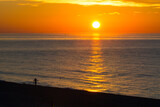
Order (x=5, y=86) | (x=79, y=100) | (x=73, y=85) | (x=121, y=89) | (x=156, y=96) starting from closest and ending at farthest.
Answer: (x=79, y=100) → (x=5, y=86) → (x=156, y=96) → (x=121, y=89) → (x=73, y=85)

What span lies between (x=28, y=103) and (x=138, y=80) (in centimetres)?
2123

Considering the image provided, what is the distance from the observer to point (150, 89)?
28.9 metres

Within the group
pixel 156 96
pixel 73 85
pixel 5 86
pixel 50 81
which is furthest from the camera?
pixel 50 81

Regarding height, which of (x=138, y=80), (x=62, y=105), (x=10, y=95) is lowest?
(x=62, y=105)

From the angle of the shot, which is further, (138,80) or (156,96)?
(138,80)

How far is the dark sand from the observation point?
15844 mm

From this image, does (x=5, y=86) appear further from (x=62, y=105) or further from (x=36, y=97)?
(x=62, y=105)

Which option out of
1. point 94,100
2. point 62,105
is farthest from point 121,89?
point 62,105

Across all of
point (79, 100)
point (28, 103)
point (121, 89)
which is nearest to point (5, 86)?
point (28, 103)

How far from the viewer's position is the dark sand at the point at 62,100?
52.0ft

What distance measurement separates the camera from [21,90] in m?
19.9

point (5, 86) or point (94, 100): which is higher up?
point (5, 86)

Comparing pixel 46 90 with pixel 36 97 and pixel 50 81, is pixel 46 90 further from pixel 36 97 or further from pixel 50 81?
pixel 50 81

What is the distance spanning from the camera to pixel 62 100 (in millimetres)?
16750
